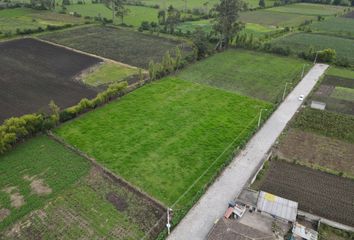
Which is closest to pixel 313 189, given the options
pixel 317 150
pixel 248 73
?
pixel 317 150

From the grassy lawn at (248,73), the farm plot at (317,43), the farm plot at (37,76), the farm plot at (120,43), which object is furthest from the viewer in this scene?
the farm plot at (317,43)

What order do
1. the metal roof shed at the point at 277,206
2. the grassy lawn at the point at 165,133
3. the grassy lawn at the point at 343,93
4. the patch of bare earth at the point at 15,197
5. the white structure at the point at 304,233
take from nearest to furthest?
the white structure at the point at 304,233, the metal roof shed at the point at 277,206, the patch of bare earth at the point at 15,197, the grassy lawn at the point at 165,133, the grassy lawn at the point at 343,93

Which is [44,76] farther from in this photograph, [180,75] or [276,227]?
[276,227]

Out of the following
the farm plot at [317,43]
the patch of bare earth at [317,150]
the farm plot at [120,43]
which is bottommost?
the patch of bare earth at [317,150]

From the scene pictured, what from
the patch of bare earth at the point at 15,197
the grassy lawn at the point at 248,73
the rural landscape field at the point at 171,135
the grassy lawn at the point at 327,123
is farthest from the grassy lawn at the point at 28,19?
the grassy lawn at the point at 327,123

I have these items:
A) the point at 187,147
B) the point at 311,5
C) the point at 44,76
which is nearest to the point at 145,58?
the point at 44,76

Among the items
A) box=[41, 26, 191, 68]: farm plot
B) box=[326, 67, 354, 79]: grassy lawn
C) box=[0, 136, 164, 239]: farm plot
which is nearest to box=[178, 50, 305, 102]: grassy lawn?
box=[326, 67, 354, 79]: grassy lawn

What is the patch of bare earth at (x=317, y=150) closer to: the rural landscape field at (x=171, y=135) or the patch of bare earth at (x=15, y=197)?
the rural landscape field at (x=171, y=135)
